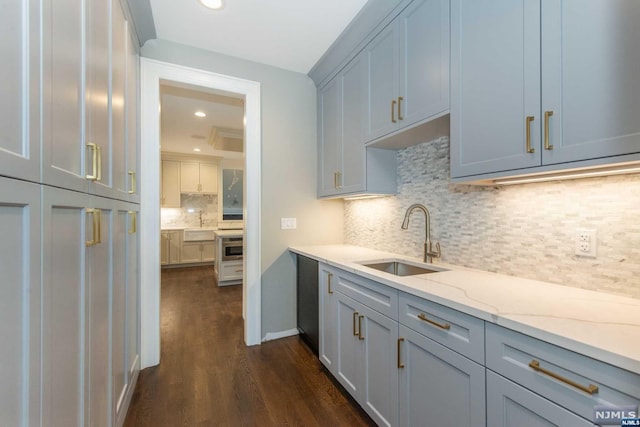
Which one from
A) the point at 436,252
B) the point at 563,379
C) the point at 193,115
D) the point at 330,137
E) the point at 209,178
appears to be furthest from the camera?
the point at 209,178

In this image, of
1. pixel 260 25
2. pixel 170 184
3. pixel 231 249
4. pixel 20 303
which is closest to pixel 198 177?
pixel 170 184

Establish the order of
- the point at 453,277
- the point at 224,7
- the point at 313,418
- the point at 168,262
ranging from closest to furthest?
the point at 453,277 → the point at 313,418 → the point at 224,7 → the point at 168,262

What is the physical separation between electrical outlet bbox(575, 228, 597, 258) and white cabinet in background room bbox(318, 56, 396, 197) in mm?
1172

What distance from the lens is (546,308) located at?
A: 0.92m

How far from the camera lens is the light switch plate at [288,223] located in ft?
8.46

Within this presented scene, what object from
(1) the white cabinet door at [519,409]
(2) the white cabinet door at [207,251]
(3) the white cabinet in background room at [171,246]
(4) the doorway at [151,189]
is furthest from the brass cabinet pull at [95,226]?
(2) the white cabinet door at [207,251]

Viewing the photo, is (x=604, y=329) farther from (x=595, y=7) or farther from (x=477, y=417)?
(x=595, y=7)

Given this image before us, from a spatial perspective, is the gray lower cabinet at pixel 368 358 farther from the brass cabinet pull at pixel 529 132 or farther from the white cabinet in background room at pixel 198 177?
the white cabinet in background room at pixel 198 177

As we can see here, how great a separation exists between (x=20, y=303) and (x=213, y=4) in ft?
6.44

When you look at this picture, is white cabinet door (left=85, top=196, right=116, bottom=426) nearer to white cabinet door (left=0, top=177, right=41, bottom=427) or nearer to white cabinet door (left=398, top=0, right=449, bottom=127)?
white cabinet door (left=0, top=177, right=41, bottom=427)

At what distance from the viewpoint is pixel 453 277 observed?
1381mm

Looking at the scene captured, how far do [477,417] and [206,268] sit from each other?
18.8 feet

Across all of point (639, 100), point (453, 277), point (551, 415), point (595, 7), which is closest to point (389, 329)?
point (453, 277)

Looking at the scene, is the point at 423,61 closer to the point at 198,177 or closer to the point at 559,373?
the point at 559,373
